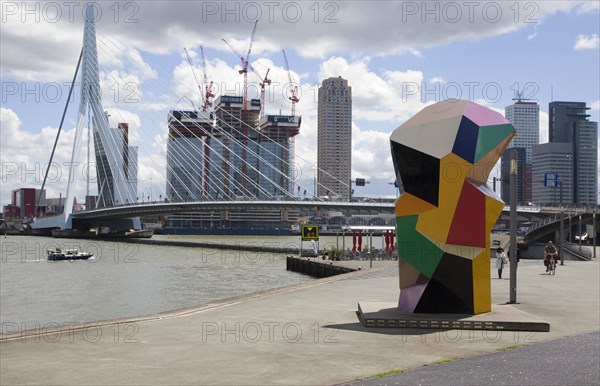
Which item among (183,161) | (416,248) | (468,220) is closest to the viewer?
(468,220)

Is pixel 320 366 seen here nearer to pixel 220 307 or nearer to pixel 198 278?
pixel 220 307

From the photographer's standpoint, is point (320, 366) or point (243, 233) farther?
point (243, 233)

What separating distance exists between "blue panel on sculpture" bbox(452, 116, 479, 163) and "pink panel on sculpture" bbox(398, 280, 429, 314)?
9.22ft

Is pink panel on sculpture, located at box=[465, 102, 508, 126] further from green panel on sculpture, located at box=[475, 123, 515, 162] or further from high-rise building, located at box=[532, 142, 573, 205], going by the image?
high-rise building, located at box=[532, 142, 573, 205]

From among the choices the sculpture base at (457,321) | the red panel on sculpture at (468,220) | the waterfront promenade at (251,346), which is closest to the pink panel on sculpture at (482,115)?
the red panel on sculpture at (468,220)

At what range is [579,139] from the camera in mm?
184000

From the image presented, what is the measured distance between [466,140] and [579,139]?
18374 cm

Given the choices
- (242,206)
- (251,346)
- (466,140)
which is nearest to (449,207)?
(466,140)

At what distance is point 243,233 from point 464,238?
470 ft

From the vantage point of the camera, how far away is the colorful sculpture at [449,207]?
1462 centimetres

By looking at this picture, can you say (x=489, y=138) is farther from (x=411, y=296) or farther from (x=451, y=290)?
(x=411, y=296)

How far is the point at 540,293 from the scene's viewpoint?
21.5 metres

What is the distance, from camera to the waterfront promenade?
9898 millimetres

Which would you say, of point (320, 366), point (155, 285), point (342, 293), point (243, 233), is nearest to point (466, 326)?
point (320, 366)
